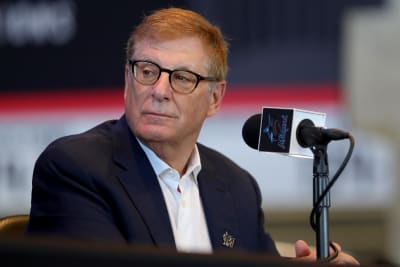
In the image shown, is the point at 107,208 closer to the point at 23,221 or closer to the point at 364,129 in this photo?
the point at 23,221

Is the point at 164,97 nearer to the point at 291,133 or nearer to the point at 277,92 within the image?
the point at 291,133

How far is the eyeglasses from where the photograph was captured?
81.0 inches

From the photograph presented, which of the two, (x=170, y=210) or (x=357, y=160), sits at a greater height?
(x=170, y=210)

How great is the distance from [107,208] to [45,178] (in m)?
0.17

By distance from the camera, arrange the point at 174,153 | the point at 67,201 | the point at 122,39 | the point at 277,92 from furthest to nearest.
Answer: the point at 122,39
the point at 277,92
the point at 174,153
the point at 67,201

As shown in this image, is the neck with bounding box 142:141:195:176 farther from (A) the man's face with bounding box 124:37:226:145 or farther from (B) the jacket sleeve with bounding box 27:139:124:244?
(B) the jacket sleeve with bounding box 27:139:124:244

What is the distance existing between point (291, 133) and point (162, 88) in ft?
1.37

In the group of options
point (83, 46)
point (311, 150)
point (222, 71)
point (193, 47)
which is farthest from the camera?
point (83, 46)

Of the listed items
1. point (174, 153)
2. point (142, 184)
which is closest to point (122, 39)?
point (174, 153)

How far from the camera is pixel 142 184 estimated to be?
203cm

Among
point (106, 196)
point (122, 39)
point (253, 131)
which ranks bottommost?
point (106, 196)

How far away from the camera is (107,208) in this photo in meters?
1.92

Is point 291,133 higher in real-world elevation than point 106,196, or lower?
higher

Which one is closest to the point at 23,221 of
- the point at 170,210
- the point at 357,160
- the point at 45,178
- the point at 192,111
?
the point at 45,178
